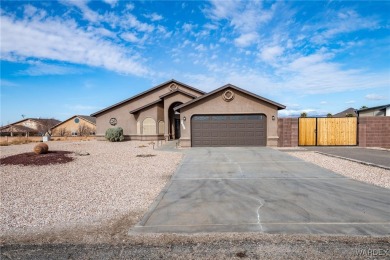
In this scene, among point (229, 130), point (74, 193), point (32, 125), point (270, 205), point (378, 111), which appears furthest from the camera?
point (32, 125)

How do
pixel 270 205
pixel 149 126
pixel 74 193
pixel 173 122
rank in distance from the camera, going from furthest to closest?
pixel 173 122
pixel 149 126
pixel 74 193
pixel 270 205

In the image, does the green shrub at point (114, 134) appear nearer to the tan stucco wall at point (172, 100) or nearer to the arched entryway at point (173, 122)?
the tan stucco wall at point (172, 100)

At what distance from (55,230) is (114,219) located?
1169 millimetres

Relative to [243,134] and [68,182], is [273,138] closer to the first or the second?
[243,134]

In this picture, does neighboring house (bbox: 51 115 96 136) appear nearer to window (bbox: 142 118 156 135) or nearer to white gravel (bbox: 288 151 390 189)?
window (bbox: 142 118 156 135)

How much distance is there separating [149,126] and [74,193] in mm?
19541

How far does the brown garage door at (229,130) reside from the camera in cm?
1953

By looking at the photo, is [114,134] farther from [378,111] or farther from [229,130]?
[378,111]

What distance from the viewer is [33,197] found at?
724 cm

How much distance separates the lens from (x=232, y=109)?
64.2 feet

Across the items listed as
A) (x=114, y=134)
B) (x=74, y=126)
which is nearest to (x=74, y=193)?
(x=114, y=134)

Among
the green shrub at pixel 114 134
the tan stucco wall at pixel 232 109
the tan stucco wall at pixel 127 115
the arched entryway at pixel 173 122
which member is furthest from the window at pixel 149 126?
the tan stucco wall at pixel 232 109

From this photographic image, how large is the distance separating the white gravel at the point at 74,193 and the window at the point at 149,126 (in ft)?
47.9

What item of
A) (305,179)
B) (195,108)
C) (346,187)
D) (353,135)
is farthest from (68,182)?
(353,135)
